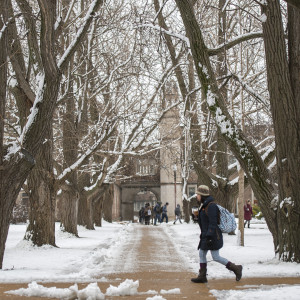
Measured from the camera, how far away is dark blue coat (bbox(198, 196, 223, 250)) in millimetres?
8805

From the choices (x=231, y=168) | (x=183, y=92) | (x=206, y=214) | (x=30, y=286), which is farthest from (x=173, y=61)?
(x=30, y=286)

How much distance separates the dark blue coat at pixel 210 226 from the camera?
8.80 metres

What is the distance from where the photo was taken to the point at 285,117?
35.2 feet

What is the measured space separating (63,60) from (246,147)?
172 inches

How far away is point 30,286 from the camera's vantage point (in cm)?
755

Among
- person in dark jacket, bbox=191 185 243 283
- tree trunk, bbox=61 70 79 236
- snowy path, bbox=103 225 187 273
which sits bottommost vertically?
snowy path, bbox=103 225 187 273

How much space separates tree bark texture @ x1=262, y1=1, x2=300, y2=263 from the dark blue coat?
225 cm

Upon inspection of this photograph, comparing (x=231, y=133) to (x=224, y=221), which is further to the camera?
(x=231, y=133)

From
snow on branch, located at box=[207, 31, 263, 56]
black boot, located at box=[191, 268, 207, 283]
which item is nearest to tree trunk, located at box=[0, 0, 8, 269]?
black boot, located at box=[191, 268, 207, 283]

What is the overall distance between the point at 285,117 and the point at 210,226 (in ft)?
10.3

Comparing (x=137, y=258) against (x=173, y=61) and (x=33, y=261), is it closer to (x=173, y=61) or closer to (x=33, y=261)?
(x=33, y=261)

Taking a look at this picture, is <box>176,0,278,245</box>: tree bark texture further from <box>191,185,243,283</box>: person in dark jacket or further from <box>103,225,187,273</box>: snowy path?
<box>191,185,243,283</box>: person in dark jacket

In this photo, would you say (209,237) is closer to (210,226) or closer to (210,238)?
(210,238)

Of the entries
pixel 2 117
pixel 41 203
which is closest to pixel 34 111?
pixel 2 117
